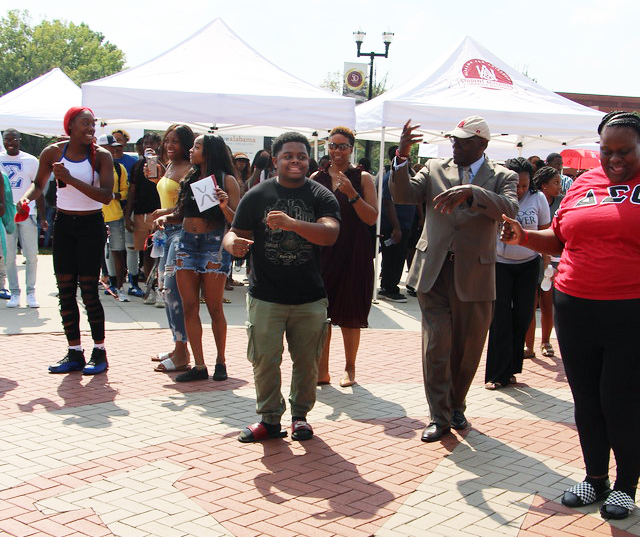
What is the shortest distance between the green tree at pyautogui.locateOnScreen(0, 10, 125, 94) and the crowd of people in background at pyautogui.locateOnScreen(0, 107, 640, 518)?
63743 millimetres

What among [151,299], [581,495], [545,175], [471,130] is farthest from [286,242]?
[151,299]

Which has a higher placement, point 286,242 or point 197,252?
point 286,242

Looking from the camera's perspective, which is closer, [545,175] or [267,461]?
[267,461]

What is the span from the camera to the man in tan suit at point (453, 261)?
5.33 m

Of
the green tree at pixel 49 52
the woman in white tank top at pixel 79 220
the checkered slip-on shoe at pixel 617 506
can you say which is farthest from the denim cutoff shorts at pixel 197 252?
the green tree at pixel 49 52

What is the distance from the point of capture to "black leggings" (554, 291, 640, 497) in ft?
13.6

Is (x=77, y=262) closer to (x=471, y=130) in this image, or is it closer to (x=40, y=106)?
(x=471, y=130)

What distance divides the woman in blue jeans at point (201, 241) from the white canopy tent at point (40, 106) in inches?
371

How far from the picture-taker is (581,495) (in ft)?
14.2

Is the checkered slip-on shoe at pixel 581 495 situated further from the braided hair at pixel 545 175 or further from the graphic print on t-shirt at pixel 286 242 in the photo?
the braided hair at pixel 545 175

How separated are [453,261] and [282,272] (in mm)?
1157

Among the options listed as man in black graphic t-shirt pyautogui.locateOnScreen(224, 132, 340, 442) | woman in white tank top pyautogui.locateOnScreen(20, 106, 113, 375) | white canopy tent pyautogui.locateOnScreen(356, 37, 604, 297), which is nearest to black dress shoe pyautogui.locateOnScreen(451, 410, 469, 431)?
man in black graphic t-shirt pyautogui.locateOnScreen(224, 132, 340, 442)

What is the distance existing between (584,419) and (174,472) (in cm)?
230

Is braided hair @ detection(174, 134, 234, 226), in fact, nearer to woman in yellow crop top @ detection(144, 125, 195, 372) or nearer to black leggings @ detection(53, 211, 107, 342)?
woman in yellow crop top @ detection(144, 125, 195, 372)
